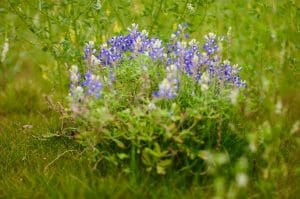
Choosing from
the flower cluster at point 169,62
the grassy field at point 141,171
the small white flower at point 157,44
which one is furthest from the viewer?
the small white flower at point 157,44

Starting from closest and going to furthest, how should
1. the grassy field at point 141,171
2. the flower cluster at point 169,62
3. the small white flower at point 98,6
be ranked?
the grassy field at point 141,171, the flower cluster at point 169,62, the small white flower at point 98,6

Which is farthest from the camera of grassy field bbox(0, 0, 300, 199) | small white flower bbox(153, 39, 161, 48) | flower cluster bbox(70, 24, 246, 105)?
small white flower bbox(153, 39, 161, 48)

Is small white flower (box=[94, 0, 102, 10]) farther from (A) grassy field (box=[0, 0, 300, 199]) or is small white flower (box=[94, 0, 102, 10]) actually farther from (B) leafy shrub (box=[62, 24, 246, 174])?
(B) leafy shrub (box=[62, 24, 246, 174])

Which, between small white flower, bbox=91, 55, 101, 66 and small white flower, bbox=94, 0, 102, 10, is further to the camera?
small white flower, bbox=94, 0, 102, 10

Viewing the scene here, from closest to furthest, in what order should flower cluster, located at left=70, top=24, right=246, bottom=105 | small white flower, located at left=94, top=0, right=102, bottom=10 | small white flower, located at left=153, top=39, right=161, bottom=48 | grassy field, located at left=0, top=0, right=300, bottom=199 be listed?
grassy field, located at left=0, top=0, right=300, bottom=199 → flower cluster, located at left=70, top=24, right=246, bottom=105 → small white flower, located at left=153, top=39, right=161, bottom=48 → small white flower, located at left=94, top=0, right=102, bottom=10

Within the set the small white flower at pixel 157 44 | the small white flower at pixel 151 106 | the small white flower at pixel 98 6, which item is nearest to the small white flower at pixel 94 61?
the small white flower at pixel 157 44

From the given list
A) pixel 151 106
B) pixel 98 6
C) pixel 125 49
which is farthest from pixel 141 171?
pixel 98 6

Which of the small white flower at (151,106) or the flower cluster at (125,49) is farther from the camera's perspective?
the flower cluster at (125,49)

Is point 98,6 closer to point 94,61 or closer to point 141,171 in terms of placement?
point 94,61

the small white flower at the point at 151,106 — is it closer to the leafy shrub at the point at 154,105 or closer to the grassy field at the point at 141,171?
the leafy shrub at the point at 154,105

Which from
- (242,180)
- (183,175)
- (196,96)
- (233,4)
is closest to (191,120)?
(196,96)

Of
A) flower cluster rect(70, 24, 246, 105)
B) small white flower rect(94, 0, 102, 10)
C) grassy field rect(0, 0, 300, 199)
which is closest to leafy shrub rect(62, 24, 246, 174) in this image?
flower cluster rect(70, 24, 246, 105)

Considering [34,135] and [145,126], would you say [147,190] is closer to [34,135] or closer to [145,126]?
[145,126]
